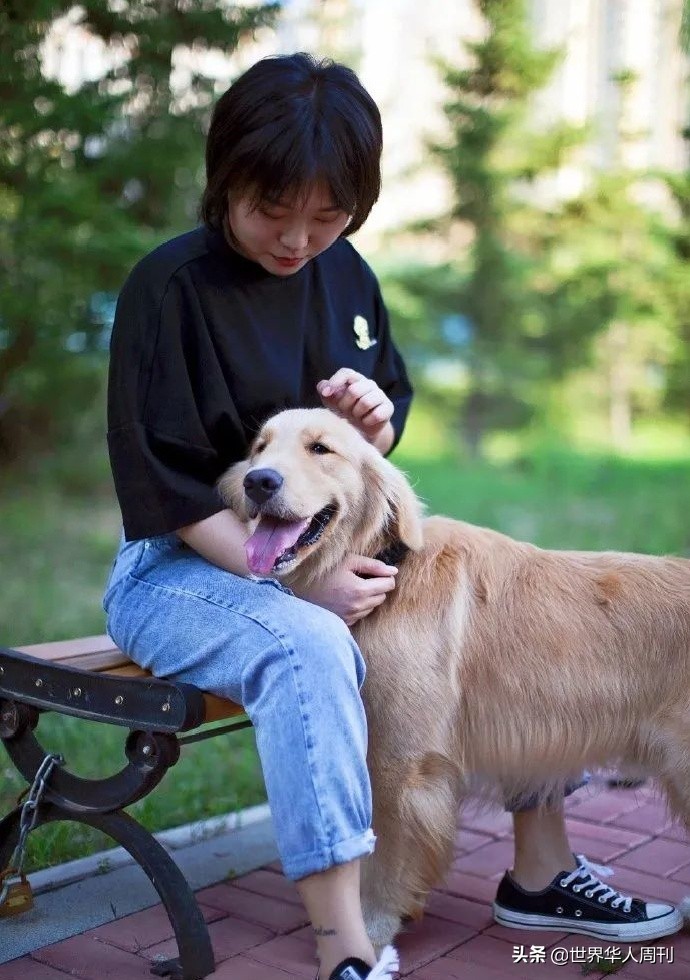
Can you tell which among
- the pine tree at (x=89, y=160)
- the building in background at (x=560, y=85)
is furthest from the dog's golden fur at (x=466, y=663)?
the building in background at (x=560, y=85)

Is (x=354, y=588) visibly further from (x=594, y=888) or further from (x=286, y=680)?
(x=594, y=888)

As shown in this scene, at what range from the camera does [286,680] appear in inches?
79.4

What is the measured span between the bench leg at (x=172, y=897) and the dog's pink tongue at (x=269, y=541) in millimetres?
636

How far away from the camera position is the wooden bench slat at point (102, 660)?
223cm

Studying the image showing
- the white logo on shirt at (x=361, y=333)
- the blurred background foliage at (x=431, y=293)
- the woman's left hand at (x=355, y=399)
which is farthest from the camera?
the blurred background foliage at (x=431, y=293)

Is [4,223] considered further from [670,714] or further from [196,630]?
[670,714]

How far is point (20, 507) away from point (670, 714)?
264 inches

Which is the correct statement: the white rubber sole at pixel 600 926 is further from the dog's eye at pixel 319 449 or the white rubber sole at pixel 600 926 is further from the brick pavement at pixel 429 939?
the dog's eye at pixel 319 449

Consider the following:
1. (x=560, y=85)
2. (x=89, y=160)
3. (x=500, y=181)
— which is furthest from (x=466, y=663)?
(x=560, y=85)

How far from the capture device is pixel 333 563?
94.7 inches

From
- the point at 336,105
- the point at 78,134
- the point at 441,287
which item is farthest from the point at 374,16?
the point at 336,105

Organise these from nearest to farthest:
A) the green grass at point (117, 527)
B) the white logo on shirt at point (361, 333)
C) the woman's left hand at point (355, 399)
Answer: the woman's left hand at point (355, 399) → the white logo on shirt at point (361, 333) → the green grass at point (117, 527)

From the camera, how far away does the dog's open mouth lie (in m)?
2.21

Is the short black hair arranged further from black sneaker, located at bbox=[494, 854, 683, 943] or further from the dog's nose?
black sneaker, located at bbox=[494, 854, 683, 943]
